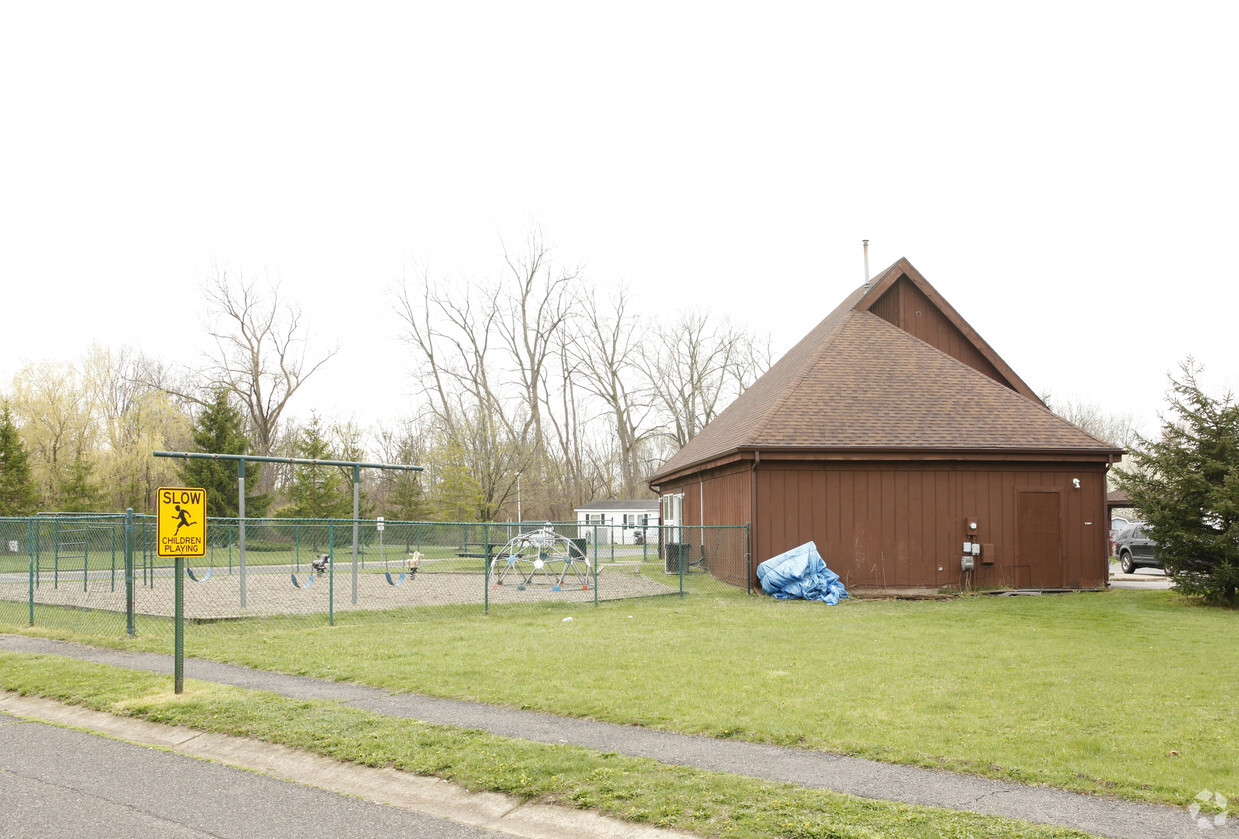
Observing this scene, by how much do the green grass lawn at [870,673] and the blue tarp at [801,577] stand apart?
1.42 metres

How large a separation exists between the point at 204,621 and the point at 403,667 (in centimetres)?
583

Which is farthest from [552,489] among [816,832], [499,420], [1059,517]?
[816,832]

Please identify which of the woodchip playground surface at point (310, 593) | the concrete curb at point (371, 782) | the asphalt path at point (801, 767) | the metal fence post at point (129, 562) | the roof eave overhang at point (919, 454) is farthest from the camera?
the roof eave overhang at point (919, 454)

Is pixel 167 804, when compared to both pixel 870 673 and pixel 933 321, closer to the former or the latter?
pixel 870 673

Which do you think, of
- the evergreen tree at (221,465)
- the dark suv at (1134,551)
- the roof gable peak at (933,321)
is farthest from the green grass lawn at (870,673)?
the evergreen tree at (221,465)

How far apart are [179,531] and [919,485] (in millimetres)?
15302

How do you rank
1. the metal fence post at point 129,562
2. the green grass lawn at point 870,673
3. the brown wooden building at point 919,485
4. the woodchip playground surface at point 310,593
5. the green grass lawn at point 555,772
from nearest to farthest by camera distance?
the green grass lawn at point 555,772 < the green grass lawn at point 870,673 < the metal fence post at point 129,562 < the woodchip playground surface at point 310,593 < the brown wooden building at point 919,485

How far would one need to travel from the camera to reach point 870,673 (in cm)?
988

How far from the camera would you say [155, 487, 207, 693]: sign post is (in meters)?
8.67

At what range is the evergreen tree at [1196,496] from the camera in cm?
1661

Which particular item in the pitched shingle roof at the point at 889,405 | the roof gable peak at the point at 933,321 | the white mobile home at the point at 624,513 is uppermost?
the roof gable peak at the point at 933,321

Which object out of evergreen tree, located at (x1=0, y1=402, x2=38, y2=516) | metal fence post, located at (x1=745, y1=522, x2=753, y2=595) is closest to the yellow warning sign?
metal fence post, located at (x1=745, y1=522, x2=753, y2=595)

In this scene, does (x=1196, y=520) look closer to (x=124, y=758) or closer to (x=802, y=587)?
(x=802, y=587)

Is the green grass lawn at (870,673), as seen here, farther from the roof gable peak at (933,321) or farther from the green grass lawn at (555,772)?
the roof gable peak at (933,321)
